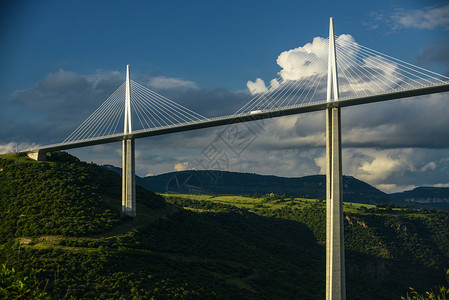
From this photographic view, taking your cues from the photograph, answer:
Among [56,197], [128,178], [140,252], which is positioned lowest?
[140,252]

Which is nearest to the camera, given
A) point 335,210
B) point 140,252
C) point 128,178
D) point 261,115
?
point 335,210

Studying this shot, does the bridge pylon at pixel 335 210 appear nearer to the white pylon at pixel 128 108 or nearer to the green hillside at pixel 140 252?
the green hillside at pixel 140 252

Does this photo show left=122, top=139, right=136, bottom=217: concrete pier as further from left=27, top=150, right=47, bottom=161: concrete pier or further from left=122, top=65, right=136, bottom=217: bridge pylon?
left=27, top=150, right=47, bottom=161: concrete pier

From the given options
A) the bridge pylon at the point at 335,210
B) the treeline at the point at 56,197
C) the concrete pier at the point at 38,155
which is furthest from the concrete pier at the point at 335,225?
the concrete pier at the point at 38,155

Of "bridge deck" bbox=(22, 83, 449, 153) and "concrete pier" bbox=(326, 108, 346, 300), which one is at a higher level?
"bridge deck" bbox=(22, 83, 449, 153)

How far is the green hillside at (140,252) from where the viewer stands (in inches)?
2092

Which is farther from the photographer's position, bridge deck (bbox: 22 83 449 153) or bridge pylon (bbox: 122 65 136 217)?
bridge pylon (bbox: 122 65 136 217)

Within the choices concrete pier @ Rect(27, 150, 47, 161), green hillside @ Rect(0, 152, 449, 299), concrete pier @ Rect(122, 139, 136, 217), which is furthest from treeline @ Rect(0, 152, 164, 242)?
concrete pier @ Rect(122, 139, 136, 217)

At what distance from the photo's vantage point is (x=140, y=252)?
206 feet

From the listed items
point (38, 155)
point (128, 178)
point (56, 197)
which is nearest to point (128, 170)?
point (128, 178)

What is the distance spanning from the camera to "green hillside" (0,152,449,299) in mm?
53125

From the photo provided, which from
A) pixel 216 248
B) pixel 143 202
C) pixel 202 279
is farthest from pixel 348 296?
pixel 143 202

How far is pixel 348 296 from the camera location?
8256 cm

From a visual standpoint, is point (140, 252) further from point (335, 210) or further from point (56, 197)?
point (335, 210)
